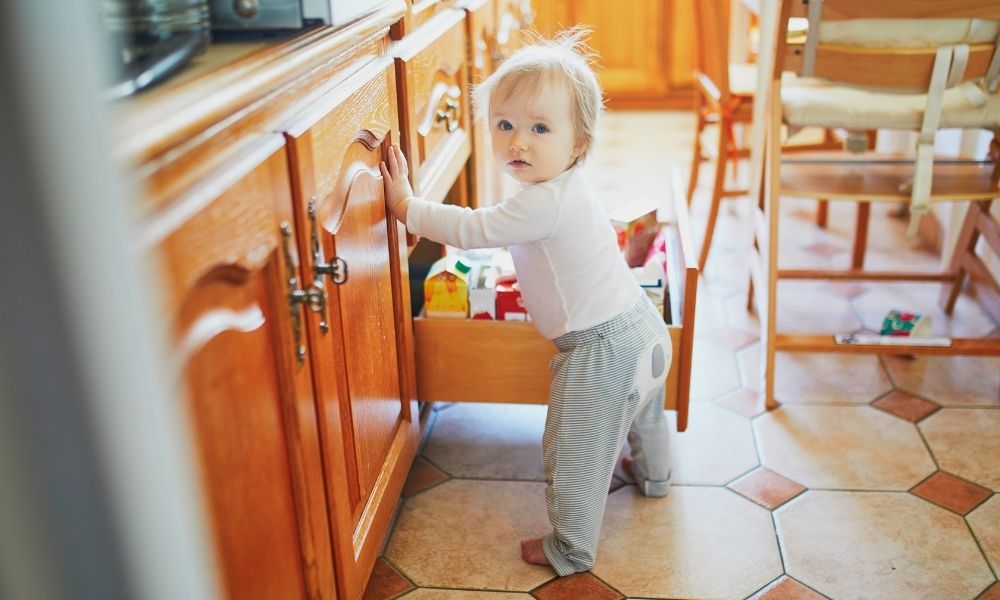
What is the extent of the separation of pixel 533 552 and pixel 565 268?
465mm

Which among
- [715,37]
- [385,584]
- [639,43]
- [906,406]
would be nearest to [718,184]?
[715,37]

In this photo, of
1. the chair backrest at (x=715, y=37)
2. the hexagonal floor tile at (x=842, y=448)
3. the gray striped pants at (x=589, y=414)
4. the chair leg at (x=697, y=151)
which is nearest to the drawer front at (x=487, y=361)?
the gray striped pants at (x=589, y=414)

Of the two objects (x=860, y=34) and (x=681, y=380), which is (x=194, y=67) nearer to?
(x=681, y=380)

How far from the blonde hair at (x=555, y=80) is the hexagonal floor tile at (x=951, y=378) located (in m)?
1.05

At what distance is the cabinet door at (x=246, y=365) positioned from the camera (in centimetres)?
71

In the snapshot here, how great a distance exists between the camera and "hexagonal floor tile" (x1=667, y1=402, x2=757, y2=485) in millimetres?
1696

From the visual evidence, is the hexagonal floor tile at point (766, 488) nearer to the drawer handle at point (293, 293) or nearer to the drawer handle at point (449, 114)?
the drawer handle at point (449, 114)

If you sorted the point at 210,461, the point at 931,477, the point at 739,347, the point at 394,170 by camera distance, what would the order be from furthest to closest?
the point at 739,347, the point at 931,477, the point at 394,170, the point at 210,461

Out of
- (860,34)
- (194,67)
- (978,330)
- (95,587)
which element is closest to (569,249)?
(194,67)

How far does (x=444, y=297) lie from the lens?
1569 millimetres

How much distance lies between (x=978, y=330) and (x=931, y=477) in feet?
2.21

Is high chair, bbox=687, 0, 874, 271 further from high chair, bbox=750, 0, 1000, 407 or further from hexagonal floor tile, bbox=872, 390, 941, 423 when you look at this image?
hexagonal floor tile, bbox=872, 390, 941, 423

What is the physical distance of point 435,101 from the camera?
5.06 ft

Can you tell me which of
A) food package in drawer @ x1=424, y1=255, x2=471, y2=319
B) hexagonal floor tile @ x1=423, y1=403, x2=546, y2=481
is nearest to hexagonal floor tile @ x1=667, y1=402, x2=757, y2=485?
hexagonal floor tile @ x1=423, y1=403, x2=546, y2=481
